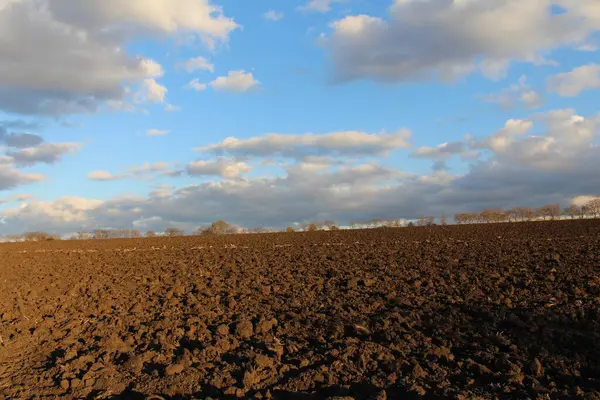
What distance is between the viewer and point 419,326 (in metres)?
7.67

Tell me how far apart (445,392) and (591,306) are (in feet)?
14.9

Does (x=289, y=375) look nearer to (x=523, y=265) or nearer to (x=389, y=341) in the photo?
(x=389, y=341)

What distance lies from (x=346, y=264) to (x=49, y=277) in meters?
10.8

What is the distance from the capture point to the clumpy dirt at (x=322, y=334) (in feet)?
19.3

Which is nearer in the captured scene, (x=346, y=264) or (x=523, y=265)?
(x=523, y=265)

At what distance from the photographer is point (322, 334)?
25.2 feet

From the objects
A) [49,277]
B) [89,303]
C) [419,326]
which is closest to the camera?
[419,326]

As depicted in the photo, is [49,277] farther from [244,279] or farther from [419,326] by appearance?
[419,326]

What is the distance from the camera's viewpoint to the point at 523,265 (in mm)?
13312

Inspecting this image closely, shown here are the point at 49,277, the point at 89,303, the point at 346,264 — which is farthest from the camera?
the point at 49,277

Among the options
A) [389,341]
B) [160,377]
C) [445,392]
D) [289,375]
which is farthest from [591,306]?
[160,377]

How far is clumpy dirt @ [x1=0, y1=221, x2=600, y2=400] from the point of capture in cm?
587

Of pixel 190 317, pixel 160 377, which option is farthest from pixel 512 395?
pixel 190 317

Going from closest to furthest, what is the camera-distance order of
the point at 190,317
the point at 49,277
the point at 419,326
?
the point at 419,326
the point at 190,317
the point at 49,277
